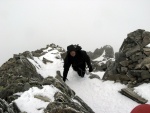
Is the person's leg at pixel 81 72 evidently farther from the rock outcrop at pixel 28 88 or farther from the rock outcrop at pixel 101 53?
the rock outcrop at pixel 101 53

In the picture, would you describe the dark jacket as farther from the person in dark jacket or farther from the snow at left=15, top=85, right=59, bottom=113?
the snow at left=15, top=85, right=59, bottom=113

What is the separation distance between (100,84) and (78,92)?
194 cm

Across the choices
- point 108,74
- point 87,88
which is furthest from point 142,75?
point 87,88

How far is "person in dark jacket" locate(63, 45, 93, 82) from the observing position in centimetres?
1583

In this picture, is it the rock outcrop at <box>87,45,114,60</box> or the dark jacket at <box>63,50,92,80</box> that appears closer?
the dark jacket at <box>63,50,92,80</box>

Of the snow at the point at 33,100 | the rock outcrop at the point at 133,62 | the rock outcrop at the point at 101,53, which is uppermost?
the rock outcrop at the point at 101,53

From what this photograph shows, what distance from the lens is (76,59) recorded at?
16.8m

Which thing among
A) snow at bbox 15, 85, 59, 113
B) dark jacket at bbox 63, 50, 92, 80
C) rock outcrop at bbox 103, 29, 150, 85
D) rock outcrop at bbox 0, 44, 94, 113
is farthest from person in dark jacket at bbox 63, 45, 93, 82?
snow at bbox 15, 85, 59, 113

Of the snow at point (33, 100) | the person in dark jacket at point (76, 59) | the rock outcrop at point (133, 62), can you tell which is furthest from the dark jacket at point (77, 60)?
the snow at point (33, 100)

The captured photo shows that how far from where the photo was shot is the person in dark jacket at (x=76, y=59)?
51.9ft

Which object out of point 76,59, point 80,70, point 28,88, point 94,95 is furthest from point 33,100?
point 80,70

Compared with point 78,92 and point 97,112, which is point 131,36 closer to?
point 78,92

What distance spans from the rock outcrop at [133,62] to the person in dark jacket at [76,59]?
1895mm

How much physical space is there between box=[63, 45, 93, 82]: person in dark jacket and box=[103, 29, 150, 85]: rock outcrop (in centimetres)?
190
